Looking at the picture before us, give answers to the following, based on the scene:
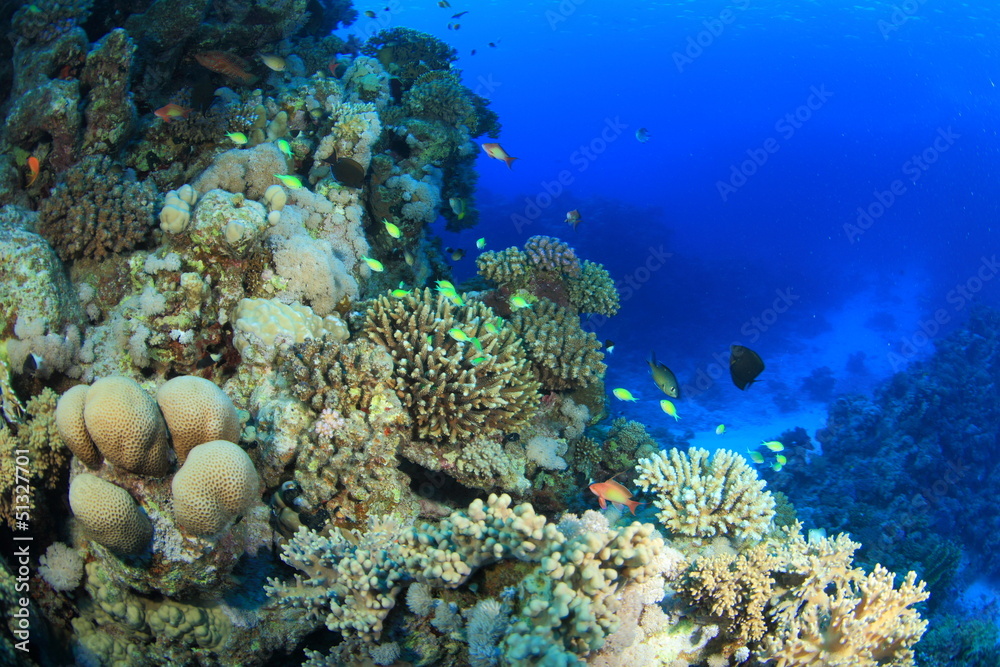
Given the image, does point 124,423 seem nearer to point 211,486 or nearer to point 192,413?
point 192,413

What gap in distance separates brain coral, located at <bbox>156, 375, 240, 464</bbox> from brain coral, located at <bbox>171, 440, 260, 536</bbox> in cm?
17

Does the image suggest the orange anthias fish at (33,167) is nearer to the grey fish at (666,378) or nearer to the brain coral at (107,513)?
the brain coral at (107,513)

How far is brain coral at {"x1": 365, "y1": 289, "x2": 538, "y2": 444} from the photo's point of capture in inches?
177

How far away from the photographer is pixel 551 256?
729 cm

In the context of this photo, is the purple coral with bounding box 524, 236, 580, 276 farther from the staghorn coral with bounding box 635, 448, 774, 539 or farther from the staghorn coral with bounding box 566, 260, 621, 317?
the staghorn coral with bounding box 635, 448, 774, 539

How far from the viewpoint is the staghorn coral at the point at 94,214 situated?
16.5 ft

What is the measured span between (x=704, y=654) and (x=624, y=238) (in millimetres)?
32388

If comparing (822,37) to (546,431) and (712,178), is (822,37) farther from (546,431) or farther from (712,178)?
(546,431)

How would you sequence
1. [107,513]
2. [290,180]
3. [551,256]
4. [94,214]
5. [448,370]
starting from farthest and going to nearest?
[551,256], [290,180], [94,214], [448,370], [107,513]

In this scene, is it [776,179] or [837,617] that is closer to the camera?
[837,617]

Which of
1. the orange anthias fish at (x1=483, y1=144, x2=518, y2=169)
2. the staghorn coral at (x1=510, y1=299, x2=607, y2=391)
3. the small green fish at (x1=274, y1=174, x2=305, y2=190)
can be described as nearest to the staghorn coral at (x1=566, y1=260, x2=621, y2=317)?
the staghorn coral at (x1=510, y1=299, x2=607, y2=391)

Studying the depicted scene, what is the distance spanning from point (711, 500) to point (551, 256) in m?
4.40

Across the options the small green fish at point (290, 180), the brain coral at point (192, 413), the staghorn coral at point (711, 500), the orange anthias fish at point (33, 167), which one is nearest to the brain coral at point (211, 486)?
the brain coral at point (192, 413)

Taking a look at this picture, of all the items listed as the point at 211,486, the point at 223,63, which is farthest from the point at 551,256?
the point at 223,63
